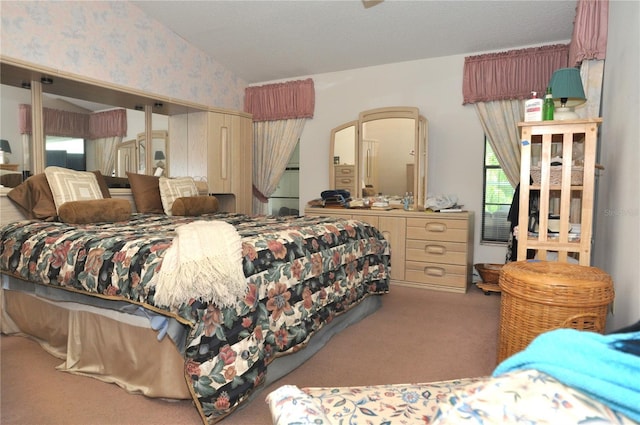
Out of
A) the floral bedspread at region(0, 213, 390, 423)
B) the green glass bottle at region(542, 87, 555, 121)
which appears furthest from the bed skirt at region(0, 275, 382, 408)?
the green glass bottle at region(542, 87, 555, 121)

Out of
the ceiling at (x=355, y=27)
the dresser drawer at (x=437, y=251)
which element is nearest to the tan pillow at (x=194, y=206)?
the ceiling at (x=355, y=27)

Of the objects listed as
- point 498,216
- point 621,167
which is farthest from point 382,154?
point 621,167

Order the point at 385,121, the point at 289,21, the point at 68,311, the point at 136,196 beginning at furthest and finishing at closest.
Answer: the point at 385,121, the point at 289,21, the point at 136,196, the point at 68,311

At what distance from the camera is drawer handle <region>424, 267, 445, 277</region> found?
3904 mm

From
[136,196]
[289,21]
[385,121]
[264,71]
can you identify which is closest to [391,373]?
[136,196]

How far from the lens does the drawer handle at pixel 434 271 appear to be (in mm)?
3904

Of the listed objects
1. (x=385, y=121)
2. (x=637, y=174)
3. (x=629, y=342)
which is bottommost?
(x=629, y=342)

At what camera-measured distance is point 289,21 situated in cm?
394

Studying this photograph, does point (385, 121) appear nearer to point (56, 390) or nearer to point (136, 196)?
point (136, 196)

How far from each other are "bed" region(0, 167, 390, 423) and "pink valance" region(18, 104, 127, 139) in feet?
3.68

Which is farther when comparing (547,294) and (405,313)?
(405,313)

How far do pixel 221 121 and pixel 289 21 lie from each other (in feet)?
4.83

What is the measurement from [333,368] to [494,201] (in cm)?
288

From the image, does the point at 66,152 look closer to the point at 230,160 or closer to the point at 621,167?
the point at 230,160
